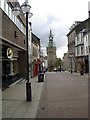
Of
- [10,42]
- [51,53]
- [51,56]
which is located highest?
[51,53]

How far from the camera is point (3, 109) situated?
12883 millimetres

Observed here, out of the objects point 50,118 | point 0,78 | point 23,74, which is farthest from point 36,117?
point 23,74

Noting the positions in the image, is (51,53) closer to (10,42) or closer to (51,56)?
(51,56)

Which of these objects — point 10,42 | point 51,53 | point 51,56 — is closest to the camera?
point 10,42

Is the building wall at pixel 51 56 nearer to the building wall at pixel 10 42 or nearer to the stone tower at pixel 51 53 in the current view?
the stone tower at pixel 51 53

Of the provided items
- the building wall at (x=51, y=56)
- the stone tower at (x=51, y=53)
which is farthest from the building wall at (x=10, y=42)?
the building wall at (x=51, y=56)

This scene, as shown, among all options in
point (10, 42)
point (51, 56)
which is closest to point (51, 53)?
point (51, 56)

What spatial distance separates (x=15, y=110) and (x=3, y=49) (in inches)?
464

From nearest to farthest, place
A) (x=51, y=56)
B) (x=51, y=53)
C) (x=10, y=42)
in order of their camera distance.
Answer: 1. (x=10, y=42)
2. (x=51, y=53)
3. (x=51, y=56)

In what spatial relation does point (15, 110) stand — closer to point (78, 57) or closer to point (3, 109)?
point (3, 109)

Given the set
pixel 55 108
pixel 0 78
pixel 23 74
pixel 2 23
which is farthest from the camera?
pixel 23 74

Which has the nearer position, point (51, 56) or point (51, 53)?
point (51, 53)

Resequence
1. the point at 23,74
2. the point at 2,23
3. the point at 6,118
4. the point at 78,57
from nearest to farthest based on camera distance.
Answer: the point at 6,118
the point at 2,23
the point at 23,74
the point at 78,57

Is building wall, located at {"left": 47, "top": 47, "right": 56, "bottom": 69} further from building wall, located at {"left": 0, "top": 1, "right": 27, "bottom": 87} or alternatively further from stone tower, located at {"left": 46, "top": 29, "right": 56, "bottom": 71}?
building wall, located at {"left": 0, "top": 1, "right": 27, "bottom": 87}
